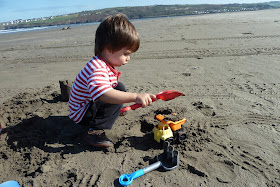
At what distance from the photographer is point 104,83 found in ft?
6.26

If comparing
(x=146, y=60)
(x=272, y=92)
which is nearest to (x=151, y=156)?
(x=272, y=92)

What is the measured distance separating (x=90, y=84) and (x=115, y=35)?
51 centimetres

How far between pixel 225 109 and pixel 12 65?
653 cm

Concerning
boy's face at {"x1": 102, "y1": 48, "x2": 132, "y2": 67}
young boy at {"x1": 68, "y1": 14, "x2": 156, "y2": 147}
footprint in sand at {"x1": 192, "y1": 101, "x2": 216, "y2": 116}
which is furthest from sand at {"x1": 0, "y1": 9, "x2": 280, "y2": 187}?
boy's face at {"x1": 102, "y1": 48, "x2": 132, "y2": 67}

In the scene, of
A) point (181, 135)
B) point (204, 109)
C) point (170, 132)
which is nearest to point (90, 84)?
point (170, 132)

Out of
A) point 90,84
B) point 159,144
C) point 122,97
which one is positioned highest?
point 90,84

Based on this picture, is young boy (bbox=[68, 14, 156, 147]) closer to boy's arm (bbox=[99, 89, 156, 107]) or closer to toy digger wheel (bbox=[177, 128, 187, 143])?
boy's arm (bbox=[99, 89, 156, 107])

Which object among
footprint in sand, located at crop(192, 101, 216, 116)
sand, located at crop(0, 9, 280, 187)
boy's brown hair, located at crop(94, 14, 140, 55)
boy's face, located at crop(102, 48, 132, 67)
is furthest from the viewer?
footprint in sand, located at crop(192, 101, 216, 116)

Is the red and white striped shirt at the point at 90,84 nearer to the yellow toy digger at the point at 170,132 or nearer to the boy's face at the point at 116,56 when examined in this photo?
the boy's face at the point at 116,56

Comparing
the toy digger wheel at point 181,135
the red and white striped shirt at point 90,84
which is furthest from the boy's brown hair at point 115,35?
the toy digger wheel at point 181,135

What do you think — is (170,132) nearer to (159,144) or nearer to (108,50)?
(159,144)

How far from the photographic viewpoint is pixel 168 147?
192 cm

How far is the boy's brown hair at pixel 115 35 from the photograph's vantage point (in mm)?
1945

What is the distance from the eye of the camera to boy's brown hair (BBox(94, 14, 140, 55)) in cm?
195
